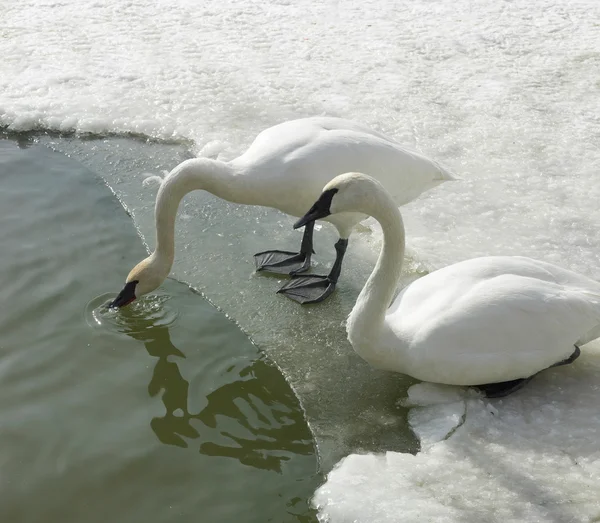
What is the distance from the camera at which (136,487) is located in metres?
3.33

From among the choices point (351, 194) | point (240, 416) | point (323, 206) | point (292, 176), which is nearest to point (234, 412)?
point (240, 416)

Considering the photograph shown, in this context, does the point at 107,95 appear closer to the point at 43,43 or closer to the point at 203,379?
the point at 43,43

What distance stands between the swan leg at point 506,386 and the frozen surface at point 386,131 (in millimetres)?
71

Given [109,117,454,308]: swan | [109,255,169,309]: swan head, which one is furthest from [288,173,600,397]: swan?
[109,255,169,309]: swan head

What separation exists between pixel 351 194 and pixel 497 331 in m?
0.99

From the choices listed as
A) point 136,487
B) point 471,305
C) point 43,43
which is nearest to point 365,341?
point 471,305

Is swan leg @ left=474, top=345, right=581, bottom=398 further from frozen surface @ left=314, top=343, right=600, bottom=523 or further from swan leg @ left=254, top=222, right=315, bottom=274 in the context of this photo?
swan leg @ left=254, top=222, right=315, bottom=274

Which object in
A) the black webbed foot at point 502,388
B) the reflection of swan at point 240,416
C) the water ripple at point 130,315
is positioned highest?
the water ripple at point 130,315

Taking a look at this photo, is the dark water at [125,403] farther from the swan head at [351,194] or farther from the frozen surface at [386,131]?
the swan head at [351,194]

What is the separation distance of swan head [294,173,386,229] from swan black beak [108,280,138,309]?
4.29ft

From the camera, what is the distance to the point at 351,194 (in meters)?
3.73

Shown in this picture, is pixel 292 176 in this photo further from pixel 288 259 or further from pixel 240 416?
pixel 240 416

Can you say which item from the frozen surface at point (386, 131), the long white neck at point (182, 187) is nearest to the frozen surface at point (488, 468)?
the frozen surface at point (386, 131)

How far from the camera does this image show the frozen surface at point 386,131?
11.2 feet
